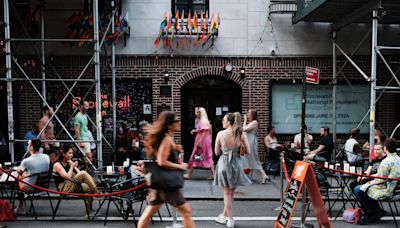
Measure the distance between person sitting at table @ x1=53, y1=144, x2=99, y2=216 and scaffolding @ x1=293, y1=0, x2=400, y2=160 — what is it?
6.06 m

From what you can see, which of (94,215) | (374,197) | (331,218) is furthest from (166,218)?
(374,197)

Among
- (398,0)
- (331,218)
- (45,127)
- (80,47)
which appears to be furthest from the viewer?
(80,47)

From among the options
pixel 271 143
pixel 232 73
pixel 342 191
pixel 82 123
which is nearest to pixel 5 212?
pixel 82 123

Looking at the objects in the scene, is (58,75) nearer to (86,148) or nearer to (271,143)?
(86,148)

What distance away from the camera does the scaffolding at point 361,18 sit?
9.14 m

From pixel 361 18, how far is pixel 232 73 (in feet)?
12.2

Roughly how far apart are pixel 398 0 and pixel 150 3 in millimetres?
6426

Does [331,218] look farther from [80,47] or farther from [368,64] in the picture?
[80,47]

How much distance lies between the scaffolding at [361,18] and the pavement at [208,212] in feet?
8.71

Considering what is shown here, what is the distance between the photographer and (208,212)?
304 inches

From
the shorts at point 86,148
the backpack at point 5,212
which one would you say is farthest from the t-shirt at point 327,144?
the backpack at point 5,212

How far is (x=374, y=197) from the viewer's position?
6891 millimetres

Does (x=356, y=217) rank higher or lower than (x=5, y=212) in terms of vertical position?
lower

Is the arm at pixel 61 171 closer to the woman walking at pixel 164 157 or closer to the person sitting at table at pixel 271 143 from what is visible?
the woman walking at pixel 164 157
